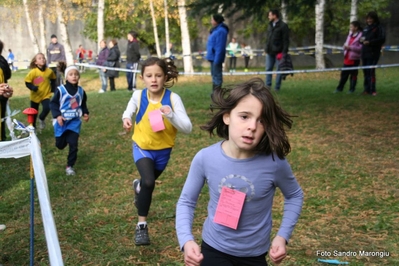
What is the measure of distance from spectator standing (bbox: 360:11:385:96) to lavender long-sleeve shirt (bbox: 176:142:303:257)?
1102cm

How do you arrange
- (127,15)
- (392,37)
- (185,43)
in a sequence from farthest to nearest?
(127,15), (392,37), (185,43)

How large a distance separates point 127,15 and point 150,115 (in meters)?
31.9

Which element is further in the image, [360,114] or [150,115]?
[360,114]

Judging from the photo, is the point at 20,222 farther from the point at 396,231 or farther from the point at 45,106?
the point at 45,106

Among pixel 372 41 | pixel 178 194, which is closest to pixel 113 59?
pixel 372 41

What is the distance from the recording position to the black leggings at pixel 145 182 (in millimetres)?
4754

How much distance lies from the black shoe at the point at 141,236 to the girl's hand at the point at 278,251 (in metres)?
2.26

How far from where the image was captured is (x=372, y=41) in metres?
13.1

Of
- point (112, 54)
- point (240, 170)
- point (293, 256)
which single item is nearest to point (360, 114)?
point (293, 256)

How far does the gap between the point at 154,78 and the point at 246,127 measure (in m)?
2.30

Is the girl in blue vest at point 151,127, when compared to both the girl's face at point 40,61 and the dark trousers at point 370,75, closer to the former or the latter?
the girl's face at point 40,61

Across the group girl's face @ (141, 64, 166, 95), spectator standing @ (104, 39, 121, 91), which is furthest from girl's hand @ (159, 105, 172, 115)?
spectator standing @ (104, 39, 121, 91)

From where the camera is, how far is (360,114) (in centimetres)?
1109

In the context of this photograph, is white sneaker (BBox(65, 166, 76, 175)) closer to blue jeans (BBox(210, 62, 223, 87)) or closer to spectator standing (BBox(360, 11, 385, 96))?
blue jeans (BBox(210, 62, 223, 87))
